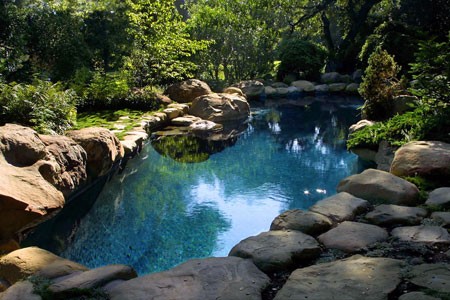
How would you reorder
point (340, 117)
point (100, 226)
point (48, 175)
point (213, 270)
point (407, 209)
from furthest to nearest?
point (340, 117)
point (100, 226)
point (48, 175)
point (407, 209)
point (213, 270)

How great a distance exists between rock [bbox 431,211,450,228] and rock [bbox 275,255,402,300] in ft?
3.28

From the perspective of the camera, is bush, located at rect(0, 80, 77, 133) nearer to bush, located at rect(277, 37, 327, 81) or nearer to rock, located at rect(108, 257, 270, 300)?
rock, located at rect(108, 257, 270, 300)

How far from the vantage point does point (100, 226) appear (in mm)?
5461

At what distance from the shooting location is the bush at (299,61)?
1841 centimetres

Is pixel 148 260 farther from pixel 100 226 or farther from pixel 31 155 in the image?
pixel 31 155

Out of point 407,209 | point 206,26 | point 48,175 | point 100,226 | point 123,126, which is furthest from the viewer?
point 206,26

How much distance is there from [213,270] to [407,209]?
201cm

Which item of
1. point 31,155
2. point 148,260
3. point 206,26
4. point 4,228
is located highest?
point 206,26

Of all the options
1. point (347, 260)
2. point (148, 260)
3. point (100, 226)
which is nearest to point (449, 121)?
point (347, 260)

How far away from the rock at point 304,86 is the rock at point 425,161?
12.7m

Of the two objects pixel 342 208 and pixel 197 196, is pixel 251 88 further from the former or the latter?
pixel 342 208

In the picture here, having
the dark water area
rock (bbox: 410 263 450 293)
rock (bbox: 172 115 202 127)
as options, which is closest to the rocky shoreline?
rock (bbox: 410 263 450 293)

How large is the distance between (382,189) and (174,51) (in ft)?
32.7

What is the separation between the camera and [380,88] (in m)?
8.31
